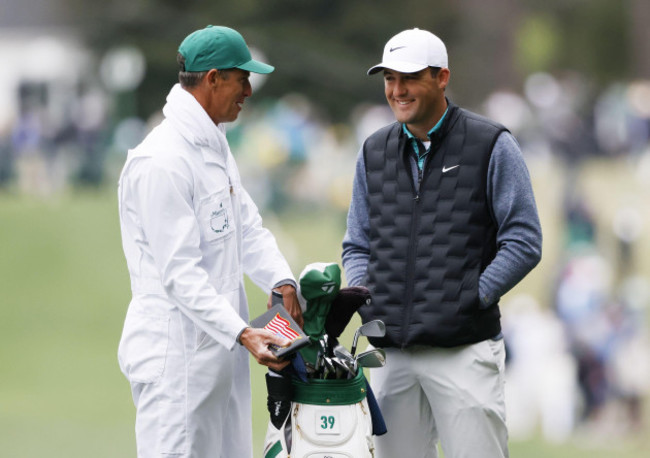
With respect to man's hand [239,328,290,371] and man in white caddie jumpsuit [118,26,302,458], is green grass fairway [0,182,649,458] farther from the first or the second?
man's hand [239,328,290,371]

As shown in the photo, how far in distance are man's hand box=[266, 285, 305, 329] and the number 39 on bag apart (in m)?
0.25

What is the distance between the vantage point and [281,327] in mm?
2525

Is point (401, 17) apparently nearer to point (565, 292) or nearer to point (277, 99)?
point (277, 99)

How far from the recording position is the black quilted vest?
2.69m

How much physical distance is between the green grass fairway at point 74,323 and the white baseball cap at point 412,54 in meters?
5.21

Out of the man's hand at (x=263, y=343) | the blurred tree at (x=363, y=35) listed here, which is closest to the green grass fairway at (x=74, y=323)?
the blurred tree at (x=363, y=35)

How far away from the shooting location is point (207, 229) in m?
2.58

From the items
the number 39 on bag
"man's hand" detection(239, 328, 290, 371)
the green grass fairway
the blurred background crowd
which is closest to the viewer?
"man's hand" detection(239, 328, 290, 371)

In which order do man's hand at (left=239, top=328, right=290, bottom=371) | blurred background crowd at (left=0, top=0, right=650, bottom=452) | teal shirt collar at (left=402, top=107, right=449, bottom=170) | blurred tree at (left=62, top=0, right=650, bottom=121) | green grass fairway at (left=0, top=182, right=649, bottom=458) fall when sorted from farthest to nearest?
blurred tree at (left=62, top=0, right=650, bottom=121) → blurred background crowd at (left=0, top=0, right=650, bottom=452) → green grass fairway at (left=0, top=182, right=649, bottom=458) → teal shirt collar at (left=402, top=107, right=449, bottom=170) → man's hand at (left=239, top=328, right=290, bottom=371)

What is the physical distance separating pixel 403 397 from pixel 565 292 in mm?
10627

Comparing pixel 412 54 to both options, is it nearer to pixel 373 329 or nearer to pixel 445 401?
pixel 373 329

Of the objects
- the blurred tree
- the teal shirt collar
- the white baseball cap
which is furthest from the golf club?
the blurred tree

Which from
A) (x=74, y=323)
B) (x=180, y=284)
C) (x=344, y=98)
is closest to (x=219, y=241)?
(x=180, y=284)

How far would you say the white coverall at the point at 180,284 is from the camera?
8.18 ft
